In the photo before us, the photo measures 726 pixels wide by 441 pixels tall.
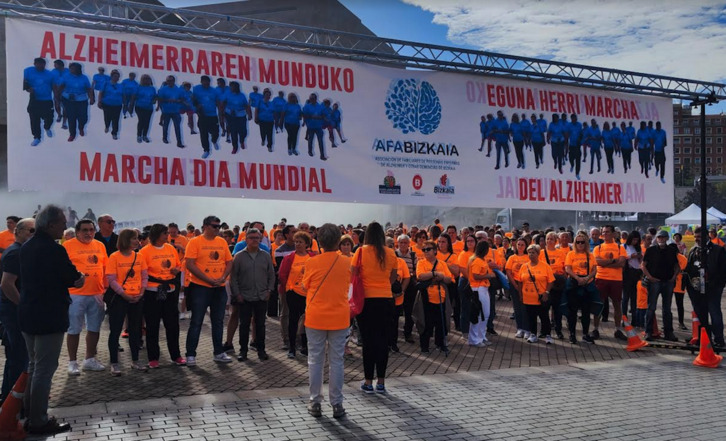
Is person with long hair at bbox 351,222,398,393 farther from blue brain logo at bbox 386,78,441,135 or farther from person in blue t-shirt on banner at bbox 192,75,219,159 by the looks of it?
blue brain logo at bbox 386,78,441,135

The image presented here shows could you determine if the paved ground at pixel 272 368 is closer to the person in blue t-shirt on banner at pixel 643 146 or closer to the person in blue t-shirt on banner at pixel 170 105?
the person in blue t-shirt on banner at pixel 170 105

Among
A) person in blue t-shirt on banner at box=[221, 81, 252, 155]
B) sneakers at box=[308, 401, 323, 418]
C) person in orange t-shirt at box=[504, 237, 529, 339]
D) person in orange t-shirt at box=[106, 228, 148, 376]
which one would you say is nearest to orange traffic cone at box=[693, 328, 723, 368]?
person in orange t-shirt at box=[504, 237, 529, 339]

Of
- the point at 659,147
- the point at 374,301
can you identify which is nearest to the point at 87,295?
the point at 374,301

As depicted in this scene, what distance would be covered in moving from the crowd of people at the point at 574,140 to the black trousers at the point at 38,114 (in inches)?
388

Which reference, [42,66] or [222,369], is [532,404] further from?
[42,66]

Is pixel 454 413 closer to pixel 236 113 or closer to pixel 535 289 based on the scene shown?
pixel 535 289

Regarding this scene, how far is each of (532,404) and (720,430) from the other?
1.61m

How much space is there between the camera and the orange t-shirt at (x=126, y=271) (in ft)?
24.3

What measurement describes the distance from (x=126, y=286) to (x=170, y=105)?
6.56 m

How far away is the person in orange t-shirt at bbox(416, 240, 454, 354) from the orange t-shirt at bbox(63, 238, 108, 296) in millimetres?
4189

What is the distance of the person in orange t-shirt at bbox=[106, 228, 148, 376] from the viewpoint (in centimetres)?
738

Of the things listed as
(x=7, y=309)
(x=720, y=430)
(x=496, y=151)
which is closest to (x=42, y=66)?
(x=7, y=309)

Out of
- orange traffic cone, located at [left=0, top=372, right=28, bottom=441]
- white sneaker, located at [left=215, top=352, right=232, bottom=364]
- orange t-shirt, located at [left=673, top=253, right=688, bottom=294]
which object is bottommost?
white sneaker, located at [left=215, top=352, right=232, bottom=364]

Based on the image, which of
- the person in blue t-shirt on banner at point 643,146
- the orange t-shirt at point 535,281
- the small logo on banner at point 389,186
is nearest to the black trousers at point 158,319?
the orange t-shirt at point 535,281
